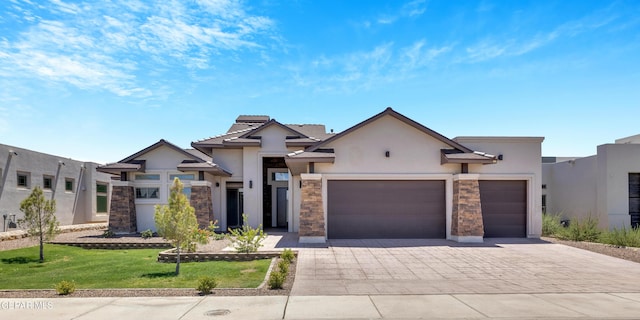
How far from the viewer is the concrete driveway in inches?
341

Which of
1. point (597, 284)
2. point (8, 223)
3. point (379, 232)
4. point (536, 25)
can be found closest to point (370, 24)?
point (536, 25)

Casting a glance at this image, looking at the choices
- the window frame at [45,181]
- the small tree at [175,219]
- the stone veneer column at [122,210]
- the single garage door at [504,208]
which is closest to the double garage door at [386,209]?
the single garage door at [504,208]

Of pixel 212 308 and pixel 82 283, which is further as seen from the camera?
pixel 82 283

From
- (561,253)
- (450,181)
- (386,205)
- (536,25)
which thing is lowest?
(561,253)

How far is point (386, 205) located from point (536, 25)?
862 centimetres

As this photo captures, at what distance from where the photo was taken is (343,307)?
7.14 metres

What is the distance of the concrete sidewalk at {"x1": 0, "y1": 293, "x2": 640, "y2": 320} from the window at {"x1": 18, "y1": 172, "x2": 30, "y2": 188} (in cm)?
1597

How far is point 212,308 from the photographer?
7.16 m

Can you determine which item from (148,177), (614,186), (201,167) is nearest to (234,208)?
(201,167)

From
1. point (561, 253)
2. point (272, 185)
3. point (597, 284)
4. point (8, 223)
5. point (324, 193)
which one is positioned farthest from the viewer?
point (272, 185)

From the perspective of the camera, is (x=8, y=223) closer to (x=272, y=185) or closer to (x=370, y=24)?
(x=272, y=185)

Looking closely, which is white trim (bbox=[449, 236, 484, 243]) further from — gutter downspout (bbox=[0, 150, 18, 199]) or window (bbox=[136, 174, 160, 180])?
gutter downspout (bbox=[0, 150, 18, 199])

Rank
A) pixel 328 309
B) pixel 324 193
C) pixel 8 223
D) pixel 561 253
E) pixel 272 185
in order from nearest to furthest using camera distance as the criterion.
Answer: pixel 328 309, pixel 561 253, pixel 324 193, pixel 8 223, pixel 272 185

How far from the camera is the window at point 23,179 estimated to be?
67.8ft
